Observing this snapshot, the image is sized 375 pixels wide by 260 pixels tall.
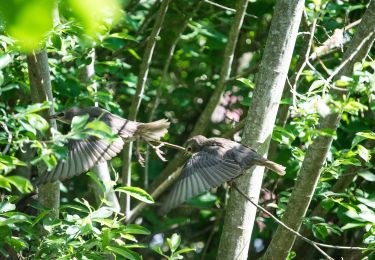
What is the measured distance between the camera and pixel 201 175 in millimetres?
3830

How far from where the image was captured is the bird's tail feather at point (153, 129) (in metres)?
4.49

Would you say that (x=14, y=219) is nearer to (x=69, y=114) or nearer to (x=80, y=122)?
(x=80, y=122)

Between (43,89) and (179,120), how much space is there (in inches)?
129

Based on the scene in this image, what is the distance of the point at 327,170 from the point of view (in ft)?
11.6

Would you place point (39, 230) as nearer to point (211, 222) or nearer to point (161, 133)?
point (161, 133)

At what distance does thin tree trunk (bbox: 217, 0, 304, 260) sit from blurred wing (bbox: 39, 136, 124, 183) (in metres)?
0.90

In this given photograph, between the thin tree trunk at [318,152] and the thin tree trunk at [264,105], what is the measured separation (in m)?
0.24

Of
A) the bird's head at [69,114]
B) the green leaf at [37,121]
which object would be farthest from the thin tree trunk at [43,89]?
the green leaf at [37,121]

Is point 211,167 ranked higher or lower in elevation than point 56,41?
lower

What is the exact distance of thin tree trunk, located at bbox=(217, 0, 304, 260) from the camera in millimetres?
3260

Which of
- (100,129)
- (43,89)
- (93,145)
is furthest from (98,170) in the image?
(100,129)

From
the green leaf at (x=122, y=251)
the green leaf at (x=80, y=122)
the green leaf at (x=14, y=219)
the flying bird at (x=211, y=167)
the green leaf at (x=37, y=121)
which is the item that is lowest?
the green leaf at (x=122, y=251)

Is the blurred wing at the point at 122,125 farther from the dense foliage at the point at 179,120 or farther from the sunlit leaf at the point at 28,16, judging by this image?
the sunlit leaf at the point at 28,16

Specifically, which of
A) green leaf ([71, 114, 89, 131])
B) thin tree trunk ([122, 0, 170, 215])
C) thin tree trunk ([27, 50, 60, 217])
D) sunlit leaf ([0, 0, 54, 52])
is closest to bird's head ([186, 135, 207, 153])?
thin tree trunk ([122, 0, 170, 215])
